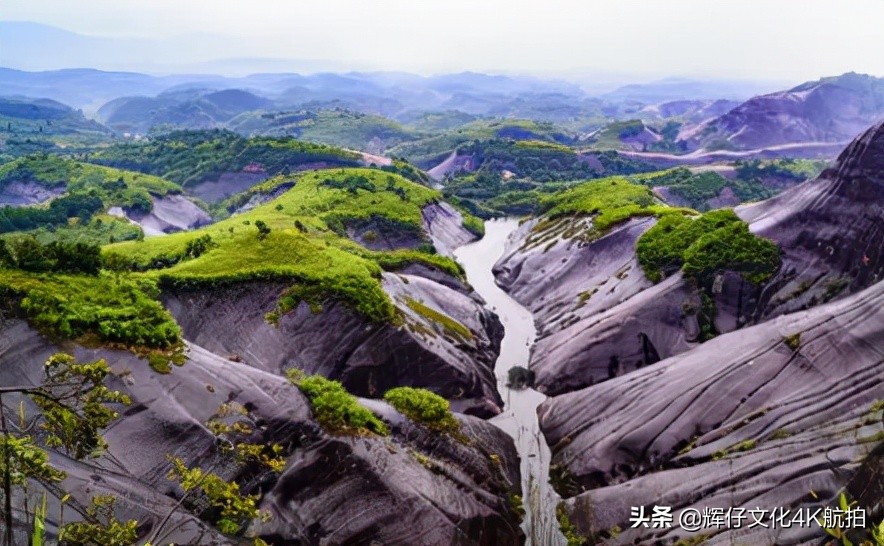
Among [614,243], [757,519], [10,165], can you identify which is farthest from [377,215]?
[10,165]

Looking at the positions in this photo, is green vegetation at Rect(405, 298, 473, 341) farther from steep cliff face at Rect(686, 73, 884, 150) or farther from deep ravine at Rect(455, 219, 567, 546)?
steep cliff face at Rect(686, 73, 884, 150)

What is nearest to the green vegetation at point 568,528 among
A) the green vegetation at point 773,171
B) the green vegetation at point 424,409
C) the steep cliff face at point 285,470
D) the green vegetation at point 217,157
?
the steep cliff face at point 285,470

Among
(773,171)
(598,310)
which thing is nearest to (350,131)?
(773,171)

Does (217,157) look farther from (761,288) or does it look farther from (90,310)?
(761,288)

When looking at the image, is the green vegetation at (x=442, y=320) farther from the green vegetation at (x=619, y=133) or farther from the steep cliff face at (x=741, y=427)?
the green vegetation at (x=619, y=133)

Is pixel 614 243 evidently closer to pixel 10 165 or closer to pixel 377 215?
pixel 377 215
